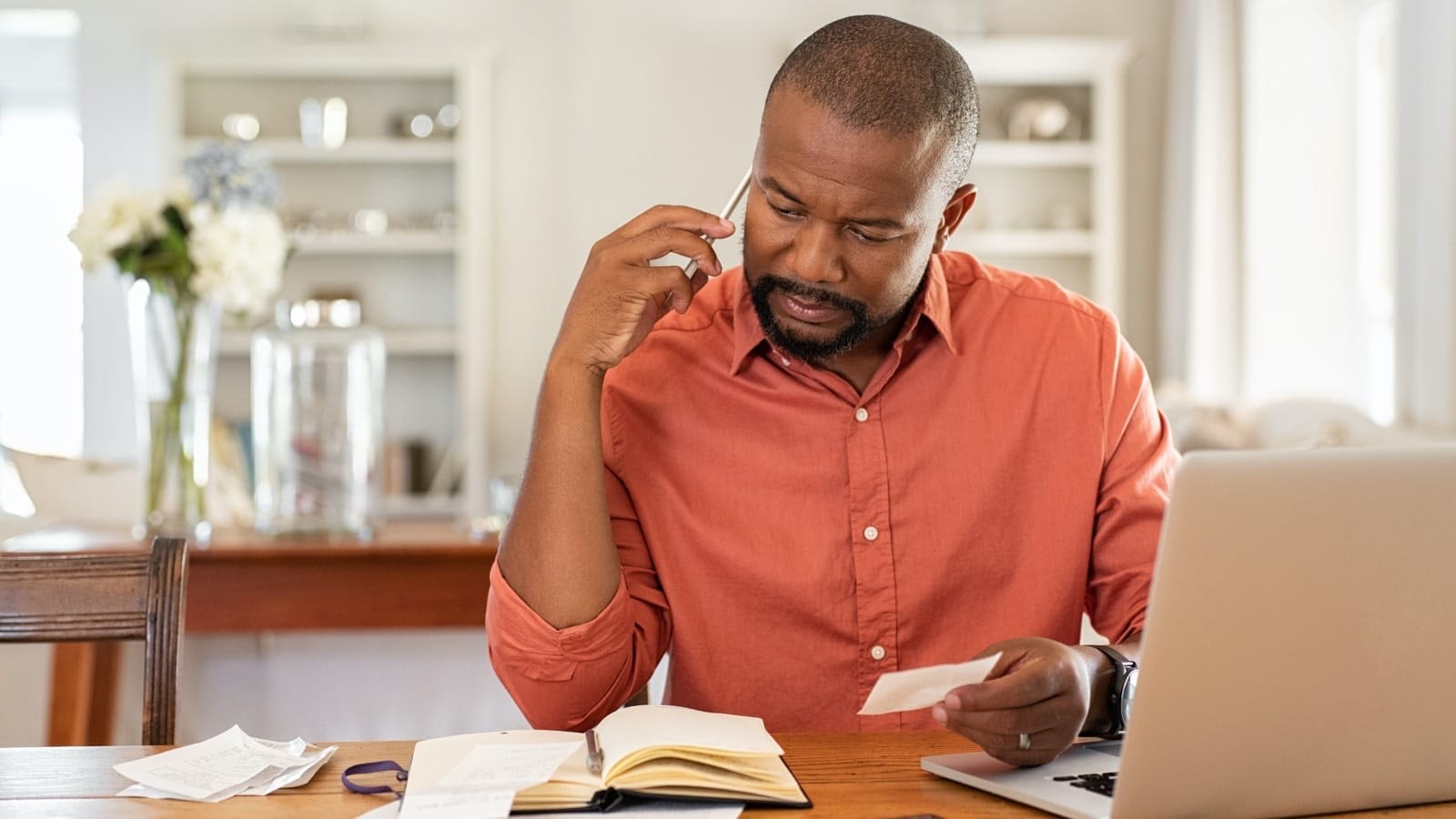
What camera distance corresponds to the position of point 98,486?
10.6 feet

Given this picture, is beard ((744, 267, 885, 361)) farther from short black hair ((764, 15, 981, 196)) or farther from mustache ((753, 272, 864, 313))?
short black hair ((764, 15, 981, 196))

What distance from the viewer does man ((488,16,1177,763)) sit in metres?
1.28

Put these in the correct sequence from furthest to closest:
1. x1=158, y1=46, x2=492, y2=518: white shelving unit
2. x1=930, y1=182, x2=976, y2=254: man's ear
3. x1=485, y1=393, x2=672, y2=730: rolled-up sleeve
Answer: x1=158, y1=46, x2=492, y2=518: white shelving unit, x1=930, y1=182, x2=976, y2=254: man's ear, x1=485, y1=393, x2=672, y2=730: rolled-up sleeve

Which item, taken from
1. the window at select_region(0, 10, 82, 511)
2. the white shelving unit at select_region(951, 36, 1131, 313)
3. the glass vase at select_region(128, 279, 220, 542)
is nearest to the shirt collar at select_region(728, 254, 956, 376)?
the glass vase at select_region(128, 279, 220, 542)

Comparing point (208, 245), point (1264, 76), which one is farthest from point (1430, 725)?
point (1264, 76)

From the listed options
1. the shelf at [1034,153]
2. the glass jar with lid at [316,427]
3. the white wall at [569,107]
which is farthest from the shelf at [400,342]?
the glass jar with lid at [316,427]

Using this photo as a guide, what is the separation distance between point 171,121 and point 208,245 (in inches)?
115

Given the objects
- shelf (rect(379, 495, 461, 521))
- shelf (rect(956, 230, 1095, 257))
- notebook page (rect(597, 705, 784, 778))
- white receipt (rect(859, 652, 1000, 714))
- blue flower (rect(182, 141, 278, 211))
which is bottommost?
Answer: shelf (rect(379, 495, 461, 521))

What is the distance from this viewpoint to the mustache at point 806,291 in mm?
1306

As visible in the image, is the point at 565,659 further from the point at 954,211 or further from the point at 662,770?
the point at 954,211

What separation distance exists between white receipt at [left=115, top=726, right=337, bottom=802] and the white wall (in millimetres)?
4271

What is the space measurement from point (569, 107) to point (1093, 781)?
469 cm

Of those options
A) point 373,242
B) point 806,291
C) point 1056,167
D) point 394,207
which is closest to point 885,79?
point 806,291

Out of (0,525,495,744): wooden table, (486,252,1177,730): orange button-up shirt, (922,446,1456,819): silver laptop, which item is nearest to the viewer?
(922,446,1456,819): silver laptop
